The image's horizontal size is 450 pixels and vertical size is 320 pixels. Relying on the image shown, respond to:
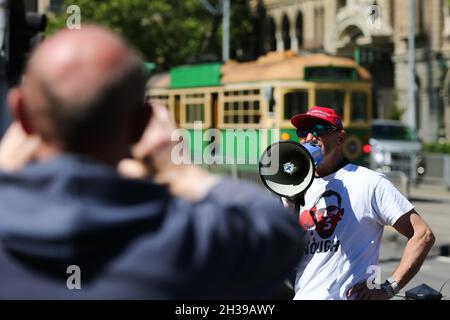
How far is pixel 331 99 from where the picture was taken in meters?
23.0

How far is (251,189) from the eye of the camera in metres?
2.00

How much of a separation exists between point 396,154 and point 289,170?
26.4 m

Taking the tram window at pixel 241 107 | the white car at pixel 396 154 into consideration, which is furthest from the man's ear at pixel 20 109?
the white car at pixel 396 154

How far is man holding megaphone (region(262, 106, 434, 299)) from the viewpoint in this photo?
471 centimetres

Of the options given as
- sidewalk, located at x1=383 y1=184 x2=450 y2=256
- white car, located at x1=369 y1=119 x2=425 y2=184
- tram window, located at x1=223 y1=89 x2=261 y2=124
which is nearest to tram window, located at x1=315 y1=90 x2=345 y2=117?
tram window, located at x1=223 y1=89 x2=261 y2=124

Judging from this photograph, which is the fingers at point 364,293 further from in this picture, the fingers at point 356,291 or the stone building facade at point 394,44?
the stone building facade at point 394,44

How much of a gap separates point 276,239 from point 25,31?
602cm

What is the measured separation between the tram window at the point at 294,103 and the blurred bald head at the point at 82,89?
2038 cm

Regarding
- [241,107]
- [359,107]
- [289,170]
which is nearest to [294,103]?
[241,107]

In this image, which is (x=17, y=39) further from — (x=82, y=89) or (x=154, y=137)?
(x=82, y=89)

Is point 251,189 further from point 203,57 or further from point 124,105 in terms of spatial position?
point 203,57

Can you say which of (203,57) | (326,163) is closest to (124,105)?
(326,163)

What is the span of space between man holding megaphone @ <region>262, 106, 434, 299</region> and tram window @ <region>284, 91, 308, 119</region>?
17.1 meters

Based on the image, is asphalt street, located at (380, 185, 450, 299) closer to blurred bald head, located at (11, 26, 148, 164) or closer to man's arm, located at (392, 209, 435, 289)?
man's arm, located at (392, 209, 435, 289)
